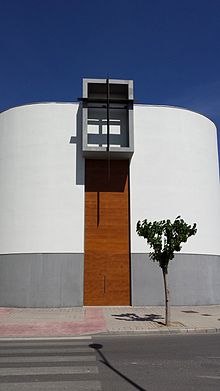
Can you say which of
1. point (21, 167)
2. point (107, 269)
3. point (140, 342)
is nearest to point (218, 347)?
point (140, 342)

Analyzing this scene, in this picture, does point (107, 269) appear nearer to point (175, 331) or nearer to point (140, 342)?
point (175, 331)

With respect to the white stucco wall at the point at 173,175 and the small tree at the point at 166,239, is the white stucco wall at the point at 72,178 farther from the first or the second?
the small tree at the point at 166,239

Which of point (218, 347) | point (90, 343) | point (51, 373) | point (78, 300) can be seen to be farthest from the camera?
point (78, 300)

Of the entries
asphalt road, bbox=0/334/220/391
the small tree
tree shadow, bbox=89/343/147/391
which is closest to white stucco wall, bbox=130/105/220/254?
the small tree

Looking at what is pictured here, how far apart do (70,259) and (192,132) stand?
9470 mm

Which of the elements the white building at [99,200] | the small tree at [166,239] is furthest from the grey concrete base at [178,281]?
the small tree at [166,239]

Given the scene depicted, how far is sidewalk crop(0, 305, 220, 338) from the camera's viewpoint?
13.9m

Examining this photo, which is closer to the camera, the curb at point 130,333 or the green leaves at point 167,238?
the curb at point 130,333

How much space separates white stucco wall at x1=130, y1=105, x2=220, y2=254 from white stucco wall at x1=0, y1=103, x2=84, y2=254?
3080 mm

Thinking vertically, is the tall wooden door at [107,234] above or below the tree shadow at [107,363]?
above

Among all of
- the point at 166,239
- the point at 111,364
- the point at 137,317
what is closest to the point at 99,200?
the point at 137,317

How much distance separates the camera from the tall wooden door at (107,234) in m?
21.6

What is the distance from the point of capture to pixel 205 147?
79.2ft

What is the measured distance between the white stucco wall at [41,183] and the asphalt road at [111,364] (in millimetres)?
9533
